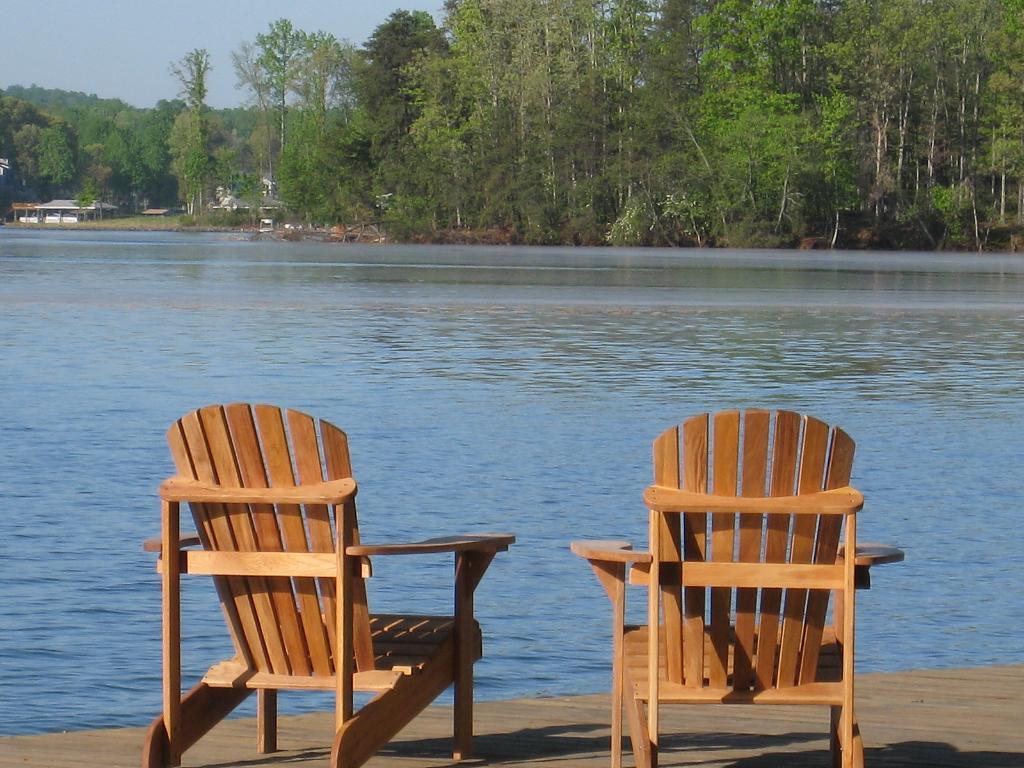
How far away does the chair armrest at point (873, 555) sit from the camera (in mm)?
4188

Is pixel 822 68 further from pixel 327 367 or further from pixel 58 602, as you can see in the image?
pixel 58 602

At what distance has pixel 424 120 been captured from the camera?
294ft

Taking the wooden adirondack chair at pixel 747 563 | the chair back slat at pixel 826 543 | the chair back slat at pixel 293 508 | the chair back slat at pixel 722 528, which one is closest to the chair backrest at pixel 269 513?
the chair back slat at pixel 293 508

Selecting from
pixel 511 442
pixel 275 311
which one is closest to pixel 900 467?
pixel 511 442

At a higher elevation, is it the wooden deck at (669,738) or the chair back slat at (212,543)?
the chair back slat at (212,543)

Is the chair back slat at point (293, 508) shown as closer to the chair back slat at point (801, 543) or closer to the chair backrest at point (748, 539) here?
the chair backrest at point (748, 539)

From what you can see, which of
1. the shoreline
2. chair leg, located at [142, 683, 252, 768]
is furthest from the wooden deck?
the shoreline

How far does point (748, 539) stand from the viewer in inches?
159

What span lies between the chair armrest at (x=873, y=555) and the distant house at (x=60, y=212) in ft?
593

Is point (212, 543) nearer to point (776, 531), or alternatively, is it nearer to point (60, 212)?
point (776, 531)

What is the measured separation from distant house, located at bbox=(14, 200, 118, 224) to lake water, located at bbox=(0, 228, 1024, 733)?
15039cm

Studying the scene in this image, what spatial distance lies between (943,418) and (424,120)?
76.7 m

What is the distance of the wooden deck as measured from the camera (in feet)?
14.9

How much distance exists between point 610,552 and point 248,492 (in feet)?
2.99
